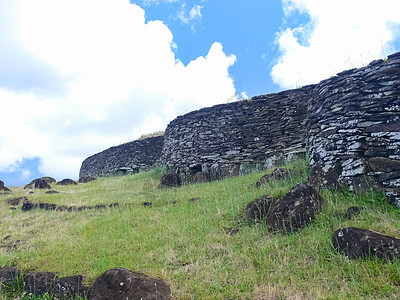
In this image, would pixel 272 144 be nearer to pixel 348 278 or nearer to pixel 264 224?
pixel 264 224

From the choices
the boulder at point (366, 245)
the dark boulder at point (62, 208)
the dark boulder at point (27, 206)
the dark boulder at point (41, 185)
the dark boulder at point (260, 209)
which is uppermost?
the dark boulder at point (41, 185)

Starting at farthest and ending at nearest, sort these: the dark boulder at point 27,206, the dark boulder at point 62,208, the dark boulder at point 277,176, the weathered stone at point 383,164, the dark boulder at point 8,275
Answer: the dark boulder at point 27,206 → the dark boulder at point 62,208 → the dark boulder at point 277,176 → the weathered stone at point 383,164 → the dark boulder at point 8,275

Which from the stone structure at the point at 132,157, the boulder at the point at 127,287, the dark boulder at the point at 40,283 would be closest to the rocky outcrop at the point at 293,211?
the boulder at the point at 127,287

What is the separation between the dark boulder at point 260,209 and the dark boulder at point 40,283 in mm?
3674

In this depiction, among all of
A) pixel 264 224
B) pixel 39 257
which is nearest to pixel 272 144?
pixel 264 224

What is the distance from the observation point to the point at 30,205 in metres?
9.44

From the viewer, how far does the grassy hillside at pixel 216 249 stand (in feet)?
10.9

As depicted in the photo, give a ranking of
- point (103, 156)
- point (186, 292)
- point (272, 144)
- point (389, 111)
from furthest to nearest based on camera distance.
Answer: point (103, 156)
point (272, 144)
point (389, 111)
point (186, 292)

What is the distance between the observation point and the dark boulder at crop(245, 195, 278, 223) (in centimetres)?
544

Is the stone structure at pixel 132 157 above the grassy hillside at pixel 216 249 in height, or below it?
above

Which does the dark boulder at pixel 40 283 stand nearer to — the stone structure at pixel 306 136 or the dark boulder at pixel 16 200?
the stone structure at pixel 306 136

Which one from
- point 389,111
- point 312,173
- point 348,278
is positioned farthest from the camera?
point 312,173

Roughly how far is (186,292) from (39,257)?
10.6 ft

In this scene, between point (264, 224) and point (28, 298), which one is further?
point (264, 224)
